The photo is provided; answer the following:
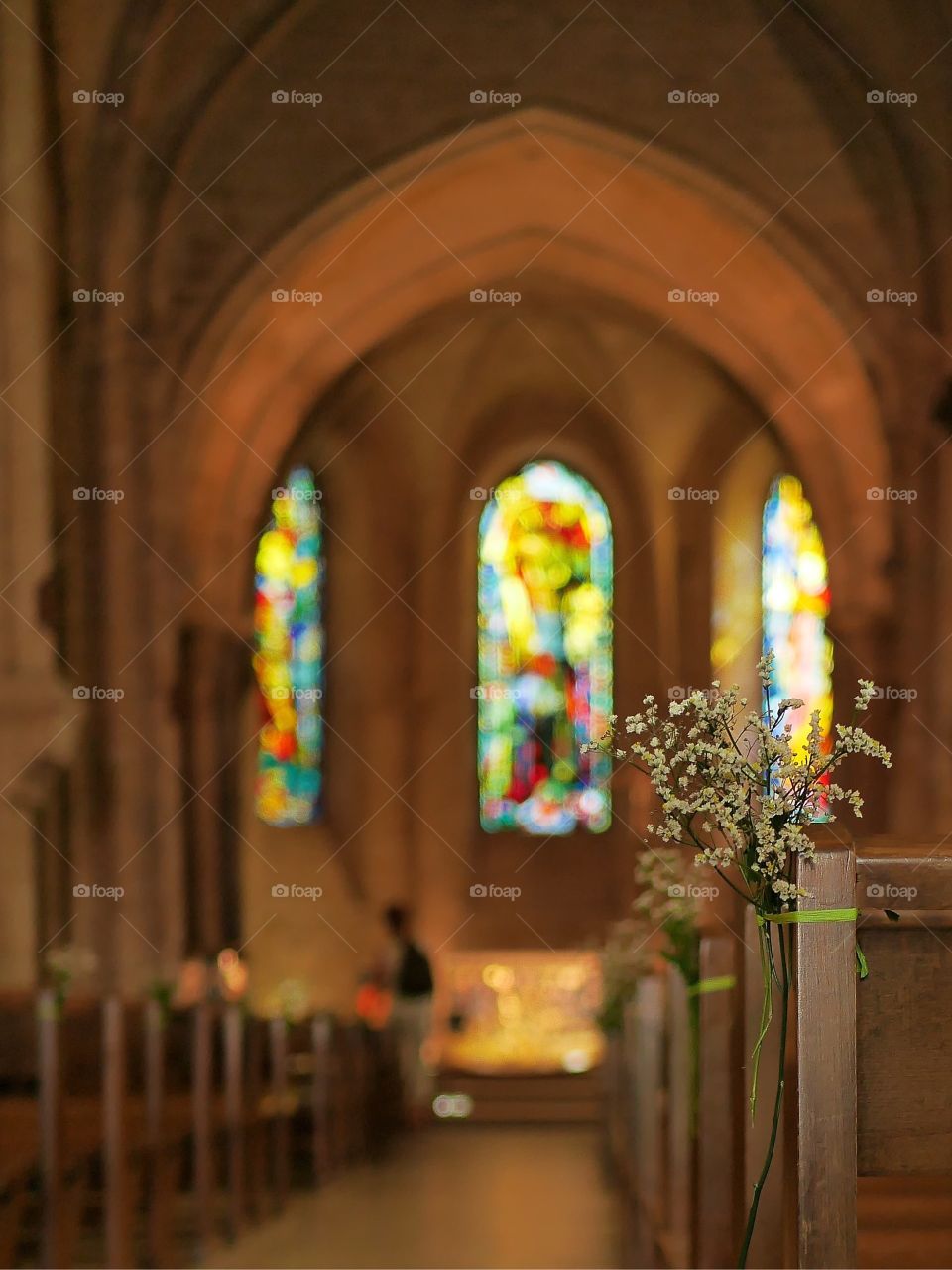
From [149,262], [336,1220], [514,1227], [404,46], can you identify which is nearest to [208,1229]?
[336,1220]

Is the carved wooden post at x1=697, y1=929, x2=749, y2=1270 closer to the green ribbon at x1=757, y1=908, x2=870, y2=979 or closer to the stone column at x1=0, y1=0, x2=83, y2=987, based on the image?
the green ribbon at x1=757, y1=908, x2=870, y2=979

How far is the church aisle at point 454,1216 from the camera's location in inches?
187

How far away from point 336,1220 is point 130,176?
15.0ft

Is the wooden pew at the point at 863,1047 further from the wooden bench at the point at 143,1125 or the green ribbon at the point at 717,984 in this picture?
the wooden bench at the point at 143,1125

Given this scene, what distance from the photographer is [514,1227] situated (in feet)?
17.5

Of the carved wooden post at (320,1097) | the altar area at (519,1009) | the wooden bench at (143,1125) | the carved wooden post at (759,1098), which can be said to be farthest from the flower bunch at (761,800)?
the altar area at (519,1009)

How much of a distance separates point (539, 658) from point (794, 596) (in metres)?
1.88

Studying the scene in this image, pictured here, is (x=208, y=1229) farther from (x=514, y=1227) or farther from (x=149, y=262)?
(x=149, y=262)

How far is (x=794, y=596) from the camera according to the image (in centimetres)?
1091

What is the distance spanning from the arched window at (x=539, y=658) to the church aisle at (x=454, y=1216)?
151 inches

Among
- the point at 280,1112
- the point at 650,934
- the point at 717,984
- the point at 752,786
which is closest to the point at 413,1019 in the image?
the point at 650,934

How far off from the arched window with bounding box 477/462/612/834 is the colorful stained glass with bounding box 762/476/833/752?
1270 millimetres

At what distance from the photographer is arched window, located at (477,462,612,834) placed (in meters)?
11.5

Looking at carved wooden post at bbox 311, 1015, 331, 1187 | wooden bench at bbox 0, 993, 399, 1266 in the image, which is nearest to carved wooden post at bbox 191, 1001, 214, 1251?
wooden bench at bbox 0, 993, 399, 1266
